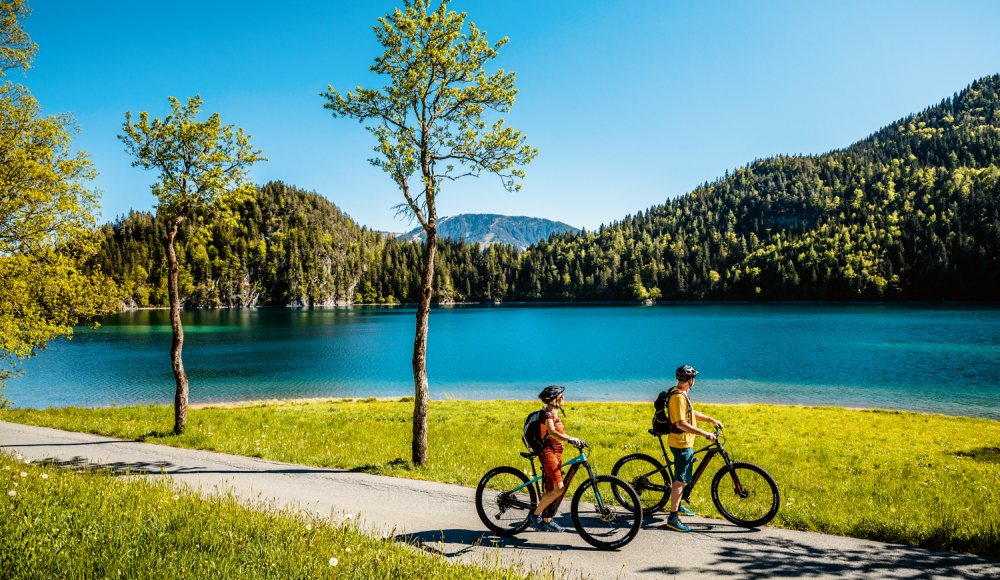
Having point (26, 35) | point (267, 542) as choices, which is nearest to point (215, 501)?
point (267, 542)

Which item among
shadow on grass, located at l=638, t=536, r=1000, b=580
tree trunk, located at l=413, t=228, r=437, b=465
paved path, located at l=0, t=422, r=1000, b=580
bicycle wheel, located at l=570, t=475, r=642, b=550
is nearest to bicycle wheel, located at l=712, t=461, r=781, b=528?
paved path, located at l=0, t=422, r=1000, b=580

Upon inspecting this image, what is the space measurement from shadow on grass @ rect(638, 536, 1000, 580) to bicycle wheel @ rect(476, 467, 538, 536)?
82.4 inches

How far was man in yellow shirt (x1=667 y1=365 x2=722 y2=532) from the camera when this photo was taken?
25.6ft

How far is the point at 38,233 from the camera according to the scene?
16.1 meters

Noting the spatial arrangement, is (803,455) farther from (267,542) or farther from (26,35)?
(26,35)

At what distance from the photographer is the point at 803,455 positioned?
1540 cm

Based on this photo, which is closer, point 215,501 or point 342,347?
point 215,501

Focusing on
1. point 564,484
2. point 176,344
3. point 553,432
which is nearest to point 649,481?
point 564,484

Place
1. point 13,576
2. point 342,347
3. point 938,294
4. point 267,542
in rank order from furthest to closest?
point 938,294
point 342,347
point 267,542
point 13,576

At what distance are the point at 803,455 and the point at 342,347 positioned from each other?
61.5 meters

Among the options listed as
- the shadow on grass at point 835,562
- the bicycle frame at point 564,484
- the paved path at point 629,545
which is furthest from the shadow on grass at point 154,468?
the shadow on grass at point 835,562

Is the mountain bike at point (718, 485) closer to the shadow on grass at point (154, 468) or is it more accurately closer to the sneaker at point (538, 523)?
the sneaker at point (538, 523)

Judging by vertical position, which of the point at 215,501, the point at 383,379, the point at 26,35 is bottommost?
the point at 383,379

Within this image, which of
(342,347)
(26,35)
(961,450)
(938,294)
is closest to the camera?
(26,35)
